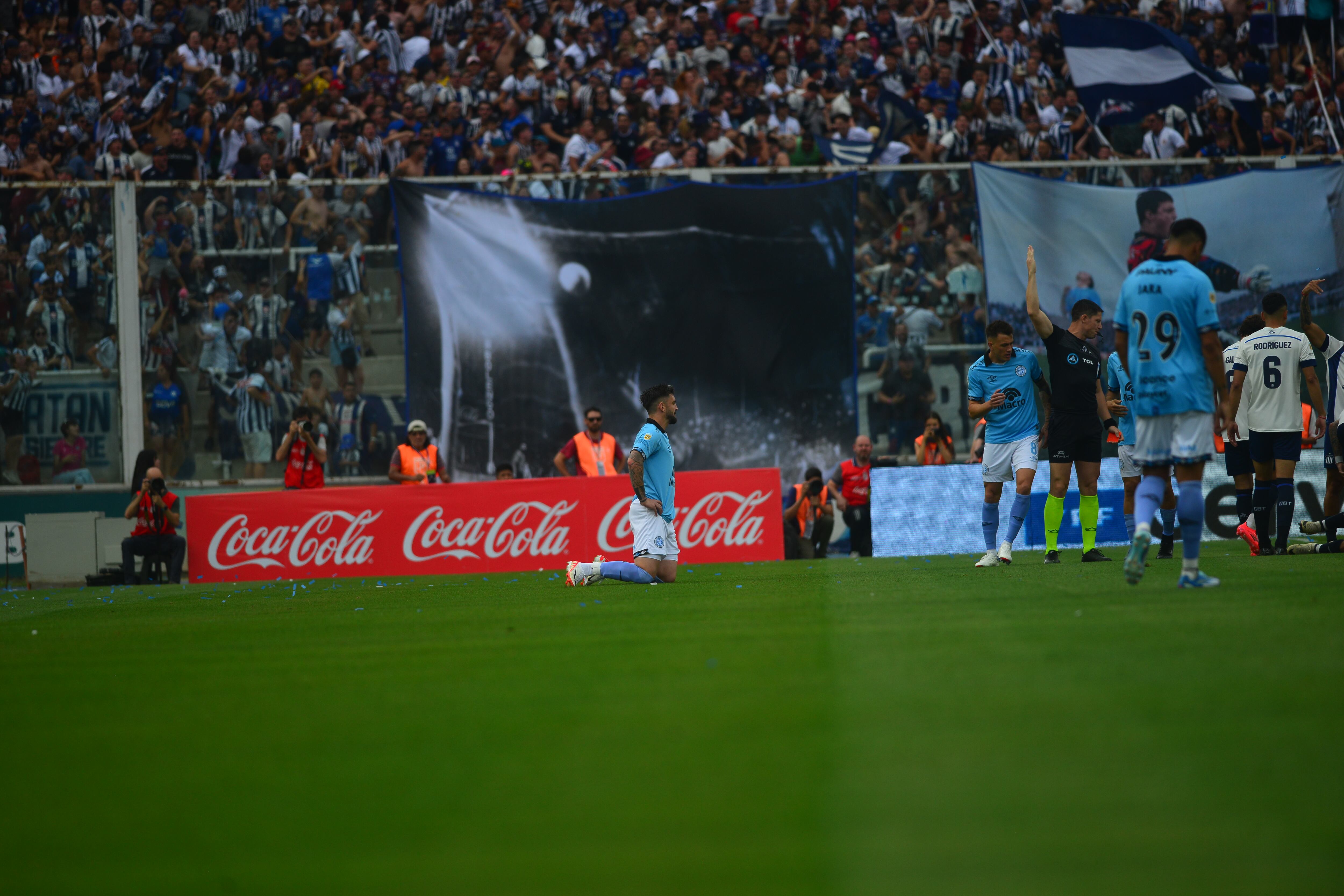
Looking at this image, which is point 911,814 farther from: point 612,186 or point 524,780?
point 612,186

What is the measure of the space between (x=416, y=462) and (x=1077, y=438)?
9.36 m

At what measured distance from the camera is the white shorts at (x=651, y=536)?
11.1m

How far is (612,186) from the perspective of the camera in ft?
61.9

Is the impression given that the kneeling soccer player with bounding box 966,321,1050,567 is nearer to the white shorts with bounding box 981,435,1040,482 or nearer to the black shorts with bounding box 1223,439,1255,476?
the white shorts with bounding box 981,435,1040,482

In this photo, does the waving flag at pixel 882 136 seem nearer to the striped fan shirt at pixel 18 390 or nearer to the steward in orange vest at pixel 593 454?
the steward in orange vest at pixel 593 454

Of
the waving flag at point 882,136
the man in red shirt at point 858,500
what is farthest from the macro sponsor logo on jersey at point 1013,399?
the waving flag at point 882,136

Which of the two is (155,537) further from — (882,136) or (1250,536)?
(1250,536)

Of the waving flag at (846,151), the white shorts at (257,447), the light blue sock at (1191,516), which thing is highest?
the waving flag at (846,151)

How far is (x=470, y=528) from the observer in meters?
16.0

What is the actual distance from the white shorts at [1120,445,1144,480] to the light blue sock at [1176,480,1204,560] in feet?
16.7

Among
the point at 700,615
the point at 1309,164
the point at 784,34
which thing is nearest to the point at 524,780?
the point at 700,615

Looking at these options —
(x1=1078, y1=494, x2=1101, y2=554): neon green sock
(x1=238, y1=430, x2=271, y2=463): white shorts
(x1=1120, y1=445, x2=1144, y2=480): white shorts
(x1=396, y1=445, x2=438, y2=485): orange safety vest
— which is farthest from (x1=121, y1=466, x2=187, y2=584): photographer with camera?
(x1=1120, y1=445, x2=1144, y2=480): white shorts

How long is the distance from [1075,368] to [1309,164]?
1072 centimetres

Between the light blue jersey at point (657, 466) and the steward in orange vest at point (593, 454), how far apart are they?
18.8 ft
